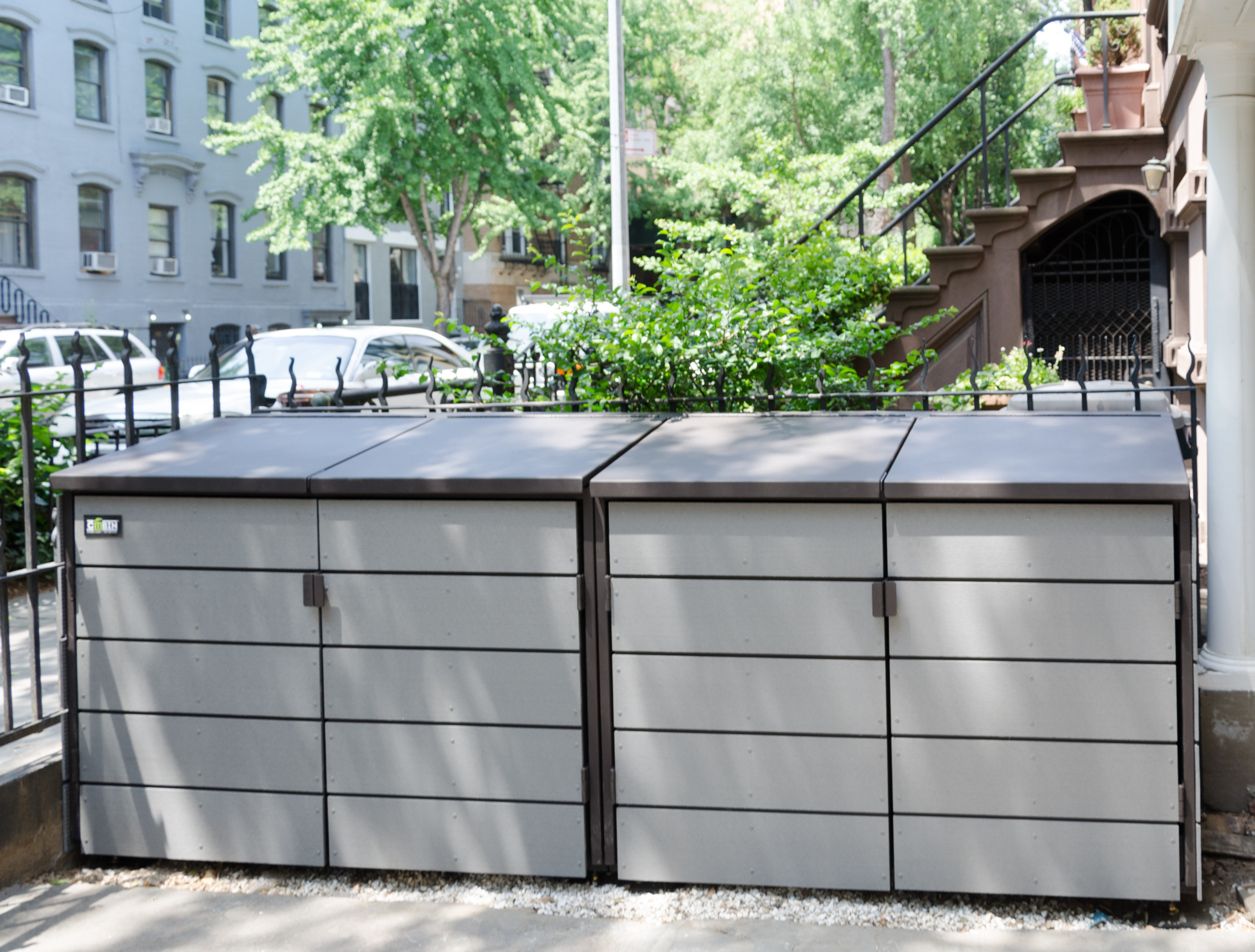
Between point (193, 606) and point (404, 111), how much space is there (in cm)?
2230

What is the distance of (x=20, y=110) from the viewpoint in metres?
25.0

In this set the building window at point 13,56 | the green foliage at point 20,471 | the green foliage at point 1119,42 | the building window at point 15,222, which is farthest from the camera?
the building window at point 15,222

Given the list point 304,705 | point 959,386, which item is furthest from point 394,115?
point 304,705

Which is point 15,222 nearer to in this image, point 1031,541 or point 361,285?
point 361,285

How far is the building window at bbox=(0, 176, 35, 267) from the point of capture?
82.3ft

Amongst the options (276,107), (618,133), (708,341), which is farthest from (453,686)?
(276,107)

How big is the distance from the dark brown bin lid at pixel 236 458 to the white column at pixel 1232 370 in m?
2.98

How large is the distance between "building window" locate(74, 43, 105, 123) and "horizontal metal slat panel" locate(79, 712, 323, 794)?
2620 centimetres

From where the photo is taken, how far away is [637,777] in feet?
12.7

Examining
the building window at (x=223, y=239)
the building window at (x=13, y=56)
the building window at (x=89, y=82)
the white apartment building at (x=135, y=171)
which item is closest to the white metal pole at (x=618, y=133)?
the white apartment building at (x=135, y=171)

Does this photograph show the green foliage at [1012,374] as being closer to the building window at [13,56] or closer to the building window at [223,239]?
the building window at [13,56]

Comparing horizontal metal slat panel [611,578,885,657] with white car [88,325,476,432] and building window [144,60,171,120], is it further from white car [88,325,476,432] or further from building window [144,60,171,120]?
building window [144,60,171,120]

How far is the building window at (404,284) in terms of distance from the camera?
38875mm

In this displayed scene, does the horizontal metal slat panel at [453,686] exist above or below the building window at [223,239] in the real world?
below
